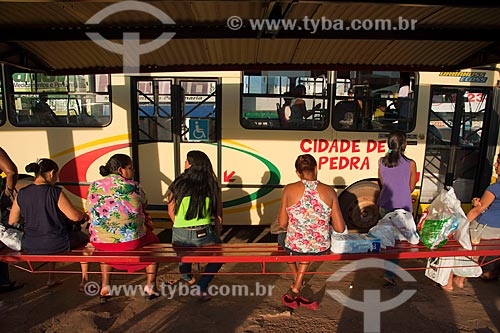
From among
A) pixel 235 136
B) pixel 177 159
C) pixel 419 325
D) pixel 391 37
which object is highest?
pixel 391 37

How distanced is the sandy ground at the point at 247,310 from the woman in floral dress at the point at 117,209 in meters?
0.52

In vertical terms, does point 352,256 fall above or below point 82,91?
below

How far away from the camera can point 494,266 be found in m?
4.12

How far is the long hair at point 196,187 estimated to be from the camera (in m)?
3.30

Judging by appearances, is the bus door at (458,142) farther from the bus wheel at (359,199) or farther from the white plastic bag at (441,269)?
the white plastic bag at (441,269)

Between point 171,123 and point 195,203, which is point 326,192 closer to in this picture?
point 195,203

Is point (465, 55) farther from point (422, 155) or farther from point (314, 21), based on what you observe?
point (314, 21)

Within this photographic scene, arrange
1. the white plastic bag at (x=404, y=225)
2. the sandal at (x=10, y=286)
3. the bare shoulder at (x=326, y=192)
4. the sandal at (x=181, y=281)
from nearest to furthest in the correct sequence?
the bare shoulder at (x=326, y=192) < the white plastic bag at (x=404, y=225) < the sandal at (x=10, y=286) < the sandal at (x=181, y=281)

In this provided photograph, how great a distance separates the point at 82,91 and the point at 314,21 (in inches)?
140

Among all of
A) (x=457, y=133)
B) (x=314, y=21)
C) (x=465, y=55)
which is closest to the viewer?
(x=314, y=21)

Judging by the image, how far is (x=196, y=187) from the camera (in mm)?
3312

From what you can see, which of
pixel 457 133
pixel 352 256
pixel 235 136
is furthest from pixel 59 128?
pixel 457 133

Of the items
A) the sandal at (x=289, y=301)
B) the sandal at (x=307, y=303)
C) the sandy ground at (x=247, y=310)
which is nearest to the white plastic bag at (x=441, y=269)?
the sandy ground at (x=247, y=310)

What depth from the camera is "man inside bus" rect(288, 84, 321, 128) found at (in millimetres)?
4871
